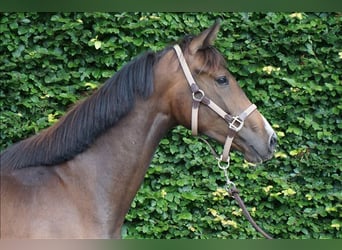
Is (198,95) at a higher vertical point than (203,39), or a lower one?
lower

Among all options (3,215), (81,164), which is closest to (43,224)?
(3,215)

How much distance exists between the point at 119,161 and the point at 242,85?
2.49 meters

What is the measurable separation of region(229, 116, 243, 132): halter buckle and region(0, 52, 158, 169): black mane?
47 centimetres

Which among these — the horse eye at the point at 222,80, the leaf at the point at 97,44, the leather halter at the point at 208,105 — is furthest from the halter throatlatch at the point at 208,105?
the leaf at the point at 97,44

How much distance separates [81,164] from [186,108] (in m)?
0.62

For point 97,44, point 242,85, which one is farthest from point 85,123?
point 242,85

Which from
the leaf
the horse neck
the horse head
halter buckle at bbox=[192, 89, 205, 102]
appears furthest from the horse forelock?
the leaf

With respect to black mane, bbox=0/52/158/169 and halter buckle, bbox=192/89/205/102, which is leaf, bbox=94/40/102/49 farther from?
halter buckle, bbox=192/89/205/102

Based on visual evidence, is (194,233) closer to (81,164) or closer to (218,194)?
(218,194)

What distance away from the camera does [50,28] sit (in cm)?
494

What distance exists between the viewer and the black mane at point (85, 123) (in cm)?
268

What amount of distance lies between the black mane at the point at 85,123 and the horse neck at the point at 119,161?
0.15 feet

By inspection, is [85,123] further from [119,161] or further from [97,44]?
[97,44]

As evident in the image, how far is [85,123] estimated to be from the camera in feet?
8.87
